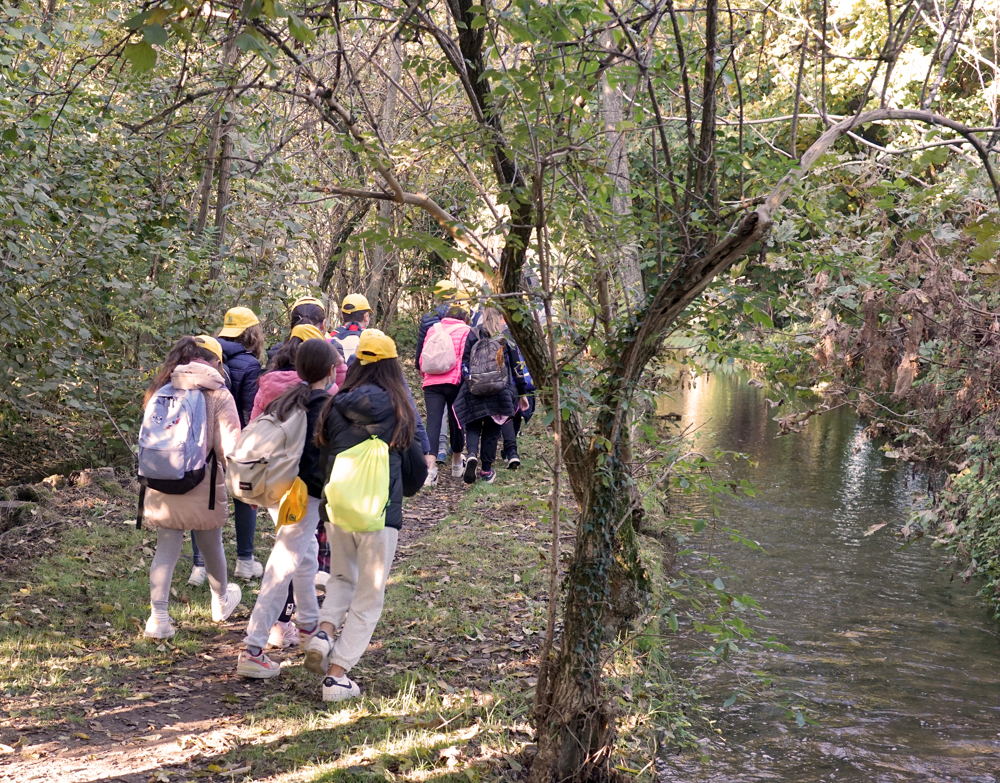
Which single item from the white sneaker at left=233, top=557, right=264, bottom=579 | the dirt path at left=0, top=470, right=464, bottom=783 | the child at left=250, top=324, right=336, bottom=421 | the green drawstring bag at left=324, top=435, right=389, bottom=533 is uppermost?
the child at left=250, top=324, right=336, bottom=421

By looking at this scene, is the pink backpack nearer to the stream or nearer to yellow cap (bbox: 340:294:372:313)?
yellow cap (bbox: 340:294:372:313)

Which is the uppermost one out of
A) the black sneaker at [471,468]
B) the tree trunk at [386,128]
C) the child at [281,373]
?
the tree trunk at [386,128]

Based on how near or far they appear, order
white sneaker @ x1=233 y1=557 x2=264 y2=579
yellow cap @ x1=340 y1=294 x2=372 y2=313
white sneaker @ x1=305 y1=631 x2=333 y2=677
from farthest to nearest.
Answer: yellow cap @ x1=340 y1=294 x2=372 y2=313 → white sneaker @ x1=233 y1=557 x2=264 y2=579 → white sneaker @ x1=305 y1=631 x2=333 y2=677

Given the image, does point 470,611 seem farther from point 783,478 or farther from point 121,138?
point 783,478

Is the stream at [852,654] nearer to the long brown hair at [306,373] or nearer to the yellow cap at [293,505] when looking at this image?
the long brown hair at [306,373]

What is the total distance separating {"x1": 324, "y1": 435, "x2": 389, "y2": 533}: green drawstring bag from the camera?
4.65 meters

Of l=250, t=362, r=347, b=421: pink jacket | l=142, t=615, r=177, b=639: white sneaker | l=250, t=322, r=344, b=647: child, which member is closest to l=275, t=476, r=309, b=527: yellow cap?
l=250, t=322, r=344, b=647: child

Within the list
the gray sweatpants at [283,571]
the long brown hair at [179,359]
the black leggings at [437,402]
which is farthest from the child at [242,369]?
the black leggings at [437,402]

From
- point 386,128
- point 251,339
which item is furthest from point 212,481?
point 386,128

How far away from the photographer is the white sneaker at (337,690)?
4.88 m

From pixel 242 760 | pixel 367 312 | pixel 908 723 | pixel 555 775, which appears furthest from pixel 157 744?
pixel 908 723

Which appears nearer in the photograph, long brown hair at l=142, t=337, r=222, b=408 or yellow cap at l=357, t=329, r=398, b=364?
yellow cap at l=357, t=329, r=398, b=364

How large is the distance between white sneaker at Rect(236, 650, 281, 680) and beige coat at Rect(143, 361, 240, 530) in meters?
0.89

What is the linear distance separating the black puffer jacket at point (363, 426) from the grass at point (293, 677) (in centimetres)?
82
